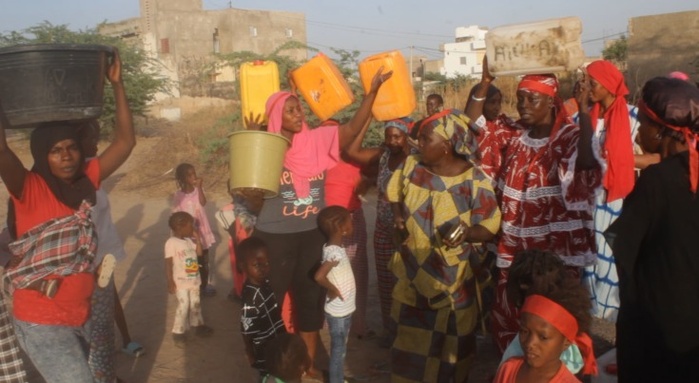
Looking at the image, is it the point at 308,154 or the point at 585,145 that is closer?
the point at 585,145

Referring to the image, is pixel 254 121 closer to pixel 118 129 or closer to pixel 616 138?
pixel 118 129

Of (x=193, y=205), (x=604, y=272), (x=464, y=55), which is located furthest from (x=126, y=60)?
(x=464, y=55)

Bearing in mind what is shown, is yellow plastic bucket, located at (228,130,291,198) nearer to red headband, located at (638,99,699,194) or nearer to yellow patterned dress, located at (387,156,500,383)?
yellow patterned dress, located at (387,156,500,383)

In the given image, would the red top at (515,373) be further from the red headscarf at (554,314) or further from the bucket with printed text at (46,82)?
the bucket with printed text at (46,82)

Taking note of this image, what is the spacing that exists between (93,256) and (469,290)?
6.29 feet

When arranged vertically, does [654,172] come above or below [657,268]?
above

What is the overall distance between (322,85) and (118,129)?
5.81 feet

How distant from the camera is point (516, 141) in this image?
11.7 feet

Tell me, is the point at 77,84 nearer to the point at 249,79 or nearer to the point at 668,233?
the point at 249,79

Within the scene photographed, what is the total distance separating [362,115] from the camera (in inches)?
156

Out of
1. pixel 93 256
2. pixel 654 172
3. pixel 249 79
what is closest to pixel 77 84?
pixel 93 256

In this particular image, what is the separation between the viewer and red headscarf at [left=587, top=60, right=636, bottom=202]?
10.5 ft

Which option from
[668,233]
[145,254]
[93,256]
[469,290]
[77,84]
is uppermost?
[77,84]

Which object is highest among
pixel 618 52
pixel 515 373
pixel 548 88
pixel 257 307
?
pixel 618 52
